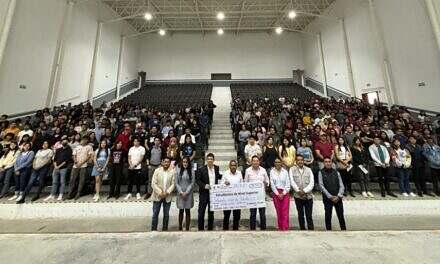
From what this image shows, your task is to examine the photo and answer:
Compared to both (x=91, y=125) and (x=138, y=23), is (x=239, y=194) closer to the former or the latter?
(x=91, y=125)

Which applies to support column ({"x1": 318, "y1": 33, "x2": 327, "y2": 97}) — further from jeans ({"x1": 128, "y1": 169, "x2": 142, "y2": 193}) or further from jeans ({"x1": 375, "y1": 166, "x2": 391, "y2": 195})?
jeans ({"x1": 128, "y1": 169, "x2": 142, "y2": 193})

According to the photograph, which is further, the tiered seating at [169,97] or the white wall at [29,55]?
the tiered seating at [169,97]

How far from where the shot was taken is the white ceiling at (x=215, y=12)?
14.9m

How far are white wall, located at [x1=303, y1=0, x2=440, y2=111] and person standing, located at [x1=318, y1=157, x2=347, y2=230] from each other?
709cm

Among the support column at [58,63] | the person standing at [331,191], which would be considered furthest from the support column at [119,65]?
the person standing at [331,191]

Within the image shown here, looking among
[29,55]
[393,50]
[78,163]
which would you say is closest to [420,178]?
[393,50]

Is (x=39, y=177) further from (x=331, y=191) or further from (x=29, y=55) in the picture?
(x=29, y=55)

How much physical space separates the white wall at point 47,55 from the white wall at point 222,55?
18.0 ft

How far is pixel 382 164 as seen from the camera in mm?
5156

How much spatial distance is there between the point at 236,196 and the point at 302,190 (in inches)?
44.9

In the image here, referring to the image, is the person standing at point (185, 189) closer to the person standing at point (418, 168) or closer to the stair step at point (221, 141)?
the stair step at point (221, 141)

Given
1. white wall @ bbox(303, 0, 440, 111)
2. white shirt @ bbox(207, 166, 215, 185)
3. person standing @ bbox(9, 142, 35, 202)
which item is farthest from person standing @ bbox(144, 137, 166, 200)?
white wall @ bbox(303, 0, 440, 111)

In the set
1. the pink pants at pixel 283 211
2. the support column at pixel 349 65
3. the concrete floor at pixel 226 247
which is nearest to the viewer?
the concrete floor at pixel 226 247

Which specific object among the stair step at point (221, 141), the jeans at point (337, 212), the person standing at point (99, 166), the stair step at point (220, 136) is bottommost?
the jeans at point (337, 212)
